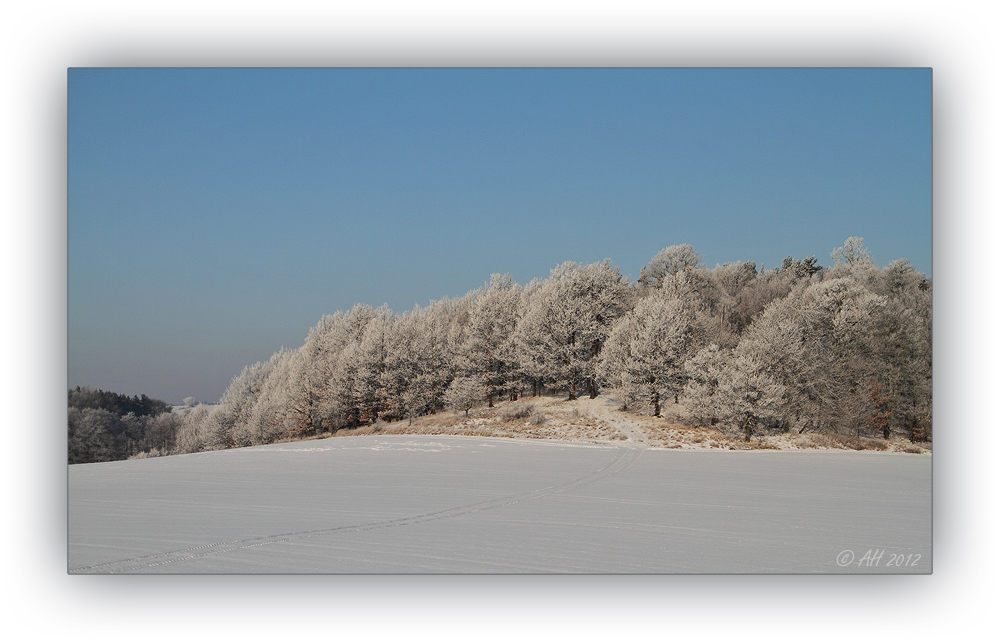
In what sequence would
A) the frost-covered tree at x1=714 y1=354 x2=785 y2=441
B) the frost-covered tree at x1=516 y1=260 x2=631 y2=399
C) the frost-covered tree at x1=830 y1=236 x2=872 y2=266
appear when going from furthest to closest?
the frost-covered tree at x1=516 y1=260 x2=631 y2=399 → the frost-covered tree at x1=714 y1=354 x2=785 y2=441 → the frost-covered tree at x1=830 y1=236 x2=872 y2=266

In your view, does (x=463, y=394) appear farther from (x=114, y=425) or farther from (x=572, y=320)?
(x=114, y=425)

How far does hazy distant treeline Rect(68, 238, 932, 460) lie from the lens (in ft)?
58.4

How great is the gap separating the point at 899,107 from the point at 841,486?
6586 mm

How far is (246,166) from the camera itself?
9.96m

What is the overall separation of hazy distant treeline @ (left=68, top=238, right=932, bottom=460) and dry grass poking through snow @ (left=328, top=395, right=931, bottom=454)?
0.65 m

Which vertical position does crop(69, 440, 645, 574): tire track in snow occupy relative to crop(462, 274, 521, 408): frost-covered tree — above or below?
below

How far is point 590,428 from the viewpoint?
23.8 meters

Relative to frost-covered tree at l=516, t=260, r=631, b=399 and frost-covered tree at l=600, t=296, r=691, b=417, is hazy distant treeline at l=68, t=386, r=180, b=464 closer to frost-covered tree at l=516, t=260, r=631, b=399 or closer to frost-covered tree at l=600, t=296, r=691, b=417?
frost-covered tree at l=600, t=296, r=691, b=417

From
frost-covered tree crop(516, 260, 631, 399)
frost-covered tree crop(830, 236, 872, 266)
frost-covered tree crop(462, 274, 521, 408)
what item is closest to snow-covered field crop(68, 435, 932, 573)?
frost-covered tree crop(830, 236, 872, 266)

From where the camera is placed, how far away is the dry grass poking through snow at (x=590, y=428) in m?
18.9

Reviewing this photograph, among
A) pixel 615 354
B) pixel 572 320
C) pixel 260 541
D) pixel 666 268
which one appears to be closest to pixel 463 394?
pixel 572 320

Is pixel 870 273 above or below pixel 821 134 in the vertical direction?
below
